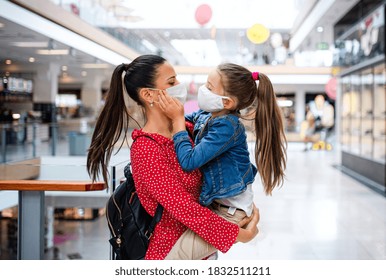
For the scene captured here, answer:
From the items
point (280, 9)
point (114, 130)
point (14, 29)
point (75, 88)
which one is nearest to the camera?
point (114, 130)

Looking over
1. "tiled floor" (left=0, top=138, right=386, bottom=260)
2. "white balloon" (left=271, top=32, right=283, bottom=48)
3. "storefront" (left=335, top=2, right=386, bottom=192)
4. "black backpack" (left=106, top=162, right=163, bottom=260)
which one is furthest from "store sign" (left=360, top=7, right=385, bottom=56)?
"black backpack" (left=106, top=162, right=163, bottom=260)

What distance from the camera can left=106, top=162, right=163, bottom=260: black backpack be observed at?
1550mm

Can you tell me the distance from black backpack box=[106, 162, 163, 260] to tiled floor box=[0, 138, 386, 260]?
990 millimetres

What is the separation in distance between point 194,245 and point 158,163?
271mm

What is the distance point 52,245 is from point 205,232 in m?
5.30

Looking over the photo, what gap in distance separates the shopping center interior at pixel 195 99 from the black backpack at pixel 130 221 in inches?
14.7

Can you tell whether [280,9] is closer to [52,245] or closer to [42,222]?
[42,222]

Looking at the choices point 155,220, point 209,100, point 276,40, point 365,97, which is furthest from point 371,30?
point 155,220

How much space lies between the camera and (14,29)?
6.02 meters

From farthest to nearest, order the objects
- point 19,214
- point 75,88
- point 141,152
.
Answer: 1. point 75,88
2. point 19,214
3. point 141,152

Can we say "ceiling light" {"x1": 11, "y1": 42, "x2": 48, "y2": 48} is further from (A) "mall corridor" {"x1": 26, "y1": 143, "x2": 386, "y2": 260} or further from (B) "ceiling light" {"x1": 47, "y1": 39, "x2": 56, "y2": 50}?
(A) "mall corridor" {"x1": 26, "y1": 143, "x2": 386, "y2": 260}

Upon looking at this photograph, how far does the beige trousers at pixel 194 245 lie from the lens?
60.5 inches

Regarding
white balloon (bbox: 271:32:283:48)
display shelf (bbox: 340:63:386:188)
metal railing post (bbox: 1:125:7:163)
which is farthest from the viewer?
display shelf (bbox: 340:63:386:188)

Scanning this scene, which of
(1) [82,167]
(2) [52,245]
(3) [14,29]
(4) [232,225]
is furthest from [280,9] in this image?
(2) [52,245]
